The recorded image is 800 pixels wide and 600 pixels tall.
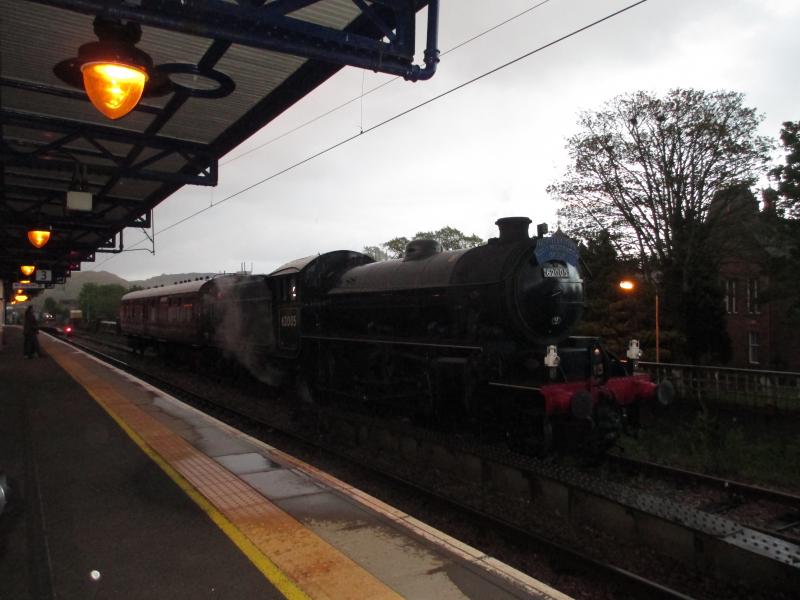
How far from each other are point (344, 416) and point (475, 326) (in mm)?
3111

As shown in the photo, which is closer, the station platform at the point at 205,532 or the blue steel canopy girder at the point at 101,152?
the station platform at the point at 205,532

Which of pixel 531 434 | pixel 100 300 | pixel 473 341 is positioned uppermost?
pixel 100 300

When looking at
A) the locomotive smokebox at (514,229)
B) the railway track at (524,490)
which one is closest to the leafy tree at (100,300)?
the railway track at (524,490)

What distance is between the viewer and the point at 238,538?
4.01 metres

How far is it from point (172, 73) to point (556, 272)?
18.2ft

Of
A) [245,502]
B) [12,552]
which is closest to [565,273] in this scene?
[245,502]

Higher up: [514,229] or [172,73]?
[172,73]

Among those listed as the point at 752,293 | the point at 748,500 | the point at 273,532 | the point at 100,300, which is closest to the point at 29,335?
the point at 273,532

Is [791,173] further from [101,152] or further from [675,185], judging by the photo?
[101,152]

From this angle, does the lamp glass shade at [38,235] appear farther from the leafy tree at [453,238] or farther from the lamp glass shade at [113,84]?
the leafy tree at [453,238]

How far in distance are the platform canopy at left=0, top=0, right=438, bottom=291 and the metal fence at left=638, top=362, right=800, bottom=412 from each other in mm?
9050

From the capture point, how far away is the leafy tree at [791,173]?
1759 centimetres

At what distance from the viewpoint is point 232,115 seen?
857 cm

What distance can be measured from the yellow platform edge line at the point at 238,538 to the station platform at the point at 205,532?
0.01 m
